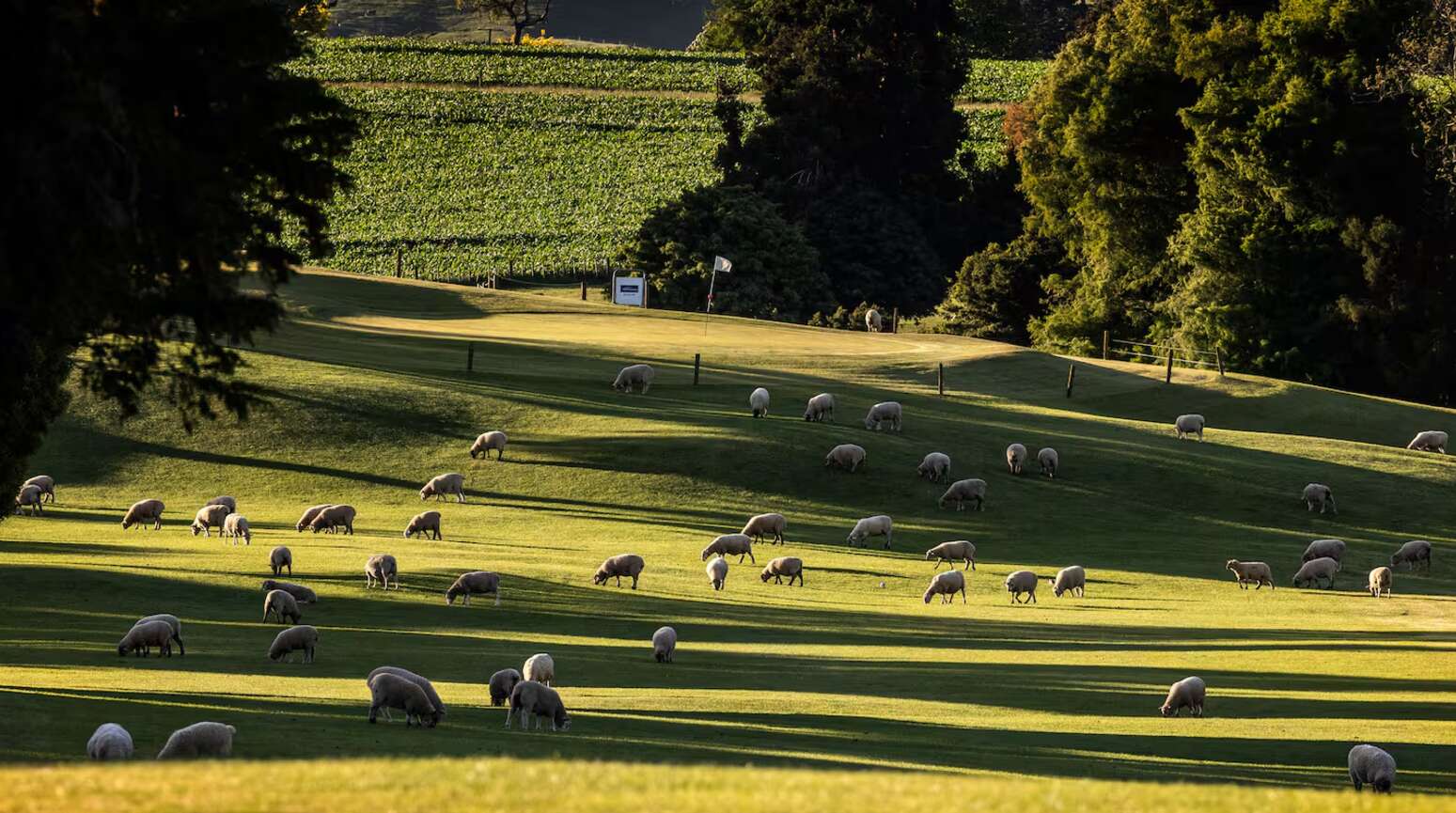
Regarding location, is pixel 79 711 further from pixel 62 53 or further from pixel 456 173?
pixel 456 173

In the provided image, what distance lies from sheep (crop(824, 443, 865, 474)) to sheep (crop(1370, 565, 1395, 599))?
17.4 m

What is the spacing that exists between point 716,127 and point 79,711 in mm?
136792

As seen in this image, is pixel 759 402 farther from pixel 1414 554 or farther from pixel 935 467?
pixel 1414 554

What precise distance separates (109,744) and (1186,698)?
53.0 ft

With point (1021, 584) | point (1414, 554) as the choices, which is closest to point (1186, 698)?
point (1021, 584)

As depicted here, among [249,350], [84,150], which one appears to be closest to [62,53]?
[84,150]

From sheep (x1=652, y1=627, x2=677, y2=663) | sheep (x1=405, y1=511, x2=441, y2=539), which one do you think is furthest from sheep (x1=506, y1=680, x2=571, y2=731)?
sheep (x1=405, y1=511, x2=441, y2=539)

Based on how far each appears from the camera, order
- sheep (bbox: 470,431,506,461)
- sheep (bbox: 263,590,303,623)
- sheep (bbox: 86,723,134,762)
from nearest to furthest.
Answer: sheep (bbox: 86,723,134,762), sheep (bbox: 263,590,303,623), sheep (bbox: 470,431,506,461)

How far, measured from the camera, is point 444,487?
172ft

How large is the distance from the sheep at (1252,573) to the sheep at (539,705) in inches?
991

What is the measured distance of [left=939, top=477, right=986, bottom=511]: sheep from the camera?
177 feet

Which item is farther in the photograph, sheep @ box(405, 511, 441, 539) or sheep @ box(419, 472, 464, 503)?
sheep @ box(419, 472, 464, 503)

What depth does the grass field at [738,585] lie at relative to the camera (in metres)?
22.7

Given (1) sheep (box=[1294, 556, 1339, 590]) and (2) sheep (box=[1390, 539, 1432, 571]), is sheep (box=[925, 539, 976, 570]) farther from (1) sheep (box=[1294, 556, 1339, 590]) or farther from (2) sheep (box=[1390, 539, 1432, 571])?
(2) sheep (box=[1390, 539, 1432, 571])
